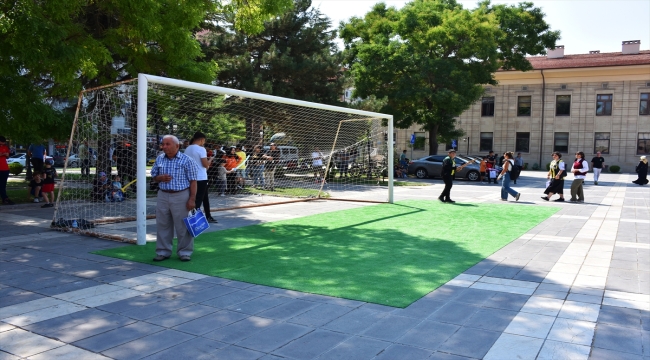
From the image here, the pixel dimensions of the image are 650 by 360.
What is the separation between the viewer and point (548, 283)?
19.5 feet

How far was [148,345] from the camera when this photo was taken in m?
3.95

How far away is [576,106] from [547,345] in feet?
150

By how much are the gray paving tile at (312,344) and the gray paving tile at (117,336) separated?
122 centimetres

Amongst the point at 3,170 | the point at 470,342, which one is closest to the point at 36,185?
the point at 3,170

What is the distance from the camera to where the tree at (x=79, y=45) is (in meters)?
8.41

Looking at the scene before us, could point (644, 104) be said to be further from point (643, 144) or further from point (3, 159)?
point (3, 159)

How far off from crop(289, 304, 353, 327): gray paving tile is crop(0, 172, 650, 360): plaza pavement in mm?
11

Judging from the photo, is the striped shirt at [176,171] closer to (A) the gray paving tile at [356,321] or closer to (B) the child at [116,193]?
(A) the gray paving tile at [356,321]

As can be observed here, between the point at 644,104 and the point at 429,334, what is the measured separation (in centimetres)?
4652

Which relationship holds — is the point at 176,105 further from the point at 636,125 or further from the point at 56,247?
the point at 636,125

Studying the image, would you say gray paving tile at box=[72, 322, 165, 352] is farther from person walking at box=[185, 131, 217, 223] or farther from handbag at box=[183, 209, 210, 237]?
person walking at box=[185, 131, 217, 223]

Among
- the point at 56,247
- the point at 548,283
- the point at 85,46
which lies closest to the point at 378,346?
the point at 548,283

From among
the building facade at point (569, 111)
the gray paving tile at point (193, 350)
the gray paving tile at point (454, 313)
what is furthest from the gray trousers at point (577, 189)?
the building facade at point (569, 111)

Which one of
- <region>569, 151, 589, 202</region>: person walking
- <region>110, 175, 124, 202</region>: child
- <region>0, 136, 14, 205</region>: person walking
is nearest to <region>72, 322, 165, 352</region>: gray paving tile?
<region>110, 175, 124, 202</region>: child
